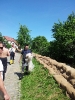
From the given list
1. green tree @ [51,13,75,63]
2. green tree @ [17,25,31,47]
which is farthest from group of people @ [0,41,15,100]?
green tree @ [17,25,31,47]

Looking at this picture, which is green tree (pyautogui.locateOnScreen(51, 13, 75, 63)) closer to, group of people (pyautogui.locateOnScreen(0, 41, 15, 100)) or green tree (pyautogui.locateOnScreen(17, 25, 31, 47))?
green tree (pyautogui.locateOnScreen(17, 25, 31, 47))

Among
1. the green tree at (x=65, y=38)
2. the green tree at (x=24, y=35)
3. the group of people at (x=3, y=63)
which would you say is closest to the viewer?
the group of people at (x=3, y=63)

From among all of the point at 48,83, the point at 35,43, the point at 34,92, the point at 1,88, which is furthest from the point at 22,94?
the point at 35,43

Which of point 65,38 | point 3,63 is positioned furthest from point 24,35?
point 3,63

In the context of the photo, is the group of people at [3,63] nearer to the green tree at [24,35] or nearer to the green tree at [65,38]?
the green tree at [65,38]

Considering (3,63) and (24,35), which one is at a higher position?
(24,35)

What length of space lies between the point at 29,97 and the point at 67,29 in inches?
1766

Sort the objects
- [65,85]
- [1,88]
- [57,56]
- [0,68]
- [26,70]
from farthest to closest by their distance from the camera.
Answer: [57,56]
[26,70]
[65,85]
[0,68]
[1,88]

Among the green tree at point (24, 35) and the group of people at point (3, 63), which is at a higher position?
the green tree at point (24, 35)

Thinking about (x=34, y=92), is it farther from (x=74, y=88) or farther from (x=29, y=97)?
(x=74, y=88)

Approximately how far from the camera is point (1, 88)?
4.09 metres

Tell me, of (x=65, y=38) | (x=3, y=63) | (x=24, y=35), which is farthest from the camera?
(x=24, y=35)

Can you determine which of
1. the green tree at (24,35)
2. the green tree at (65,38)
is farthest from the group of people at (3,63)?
the green tree at (24,35)

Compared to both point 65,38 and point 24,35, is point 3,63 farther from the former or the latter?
point 24,35
